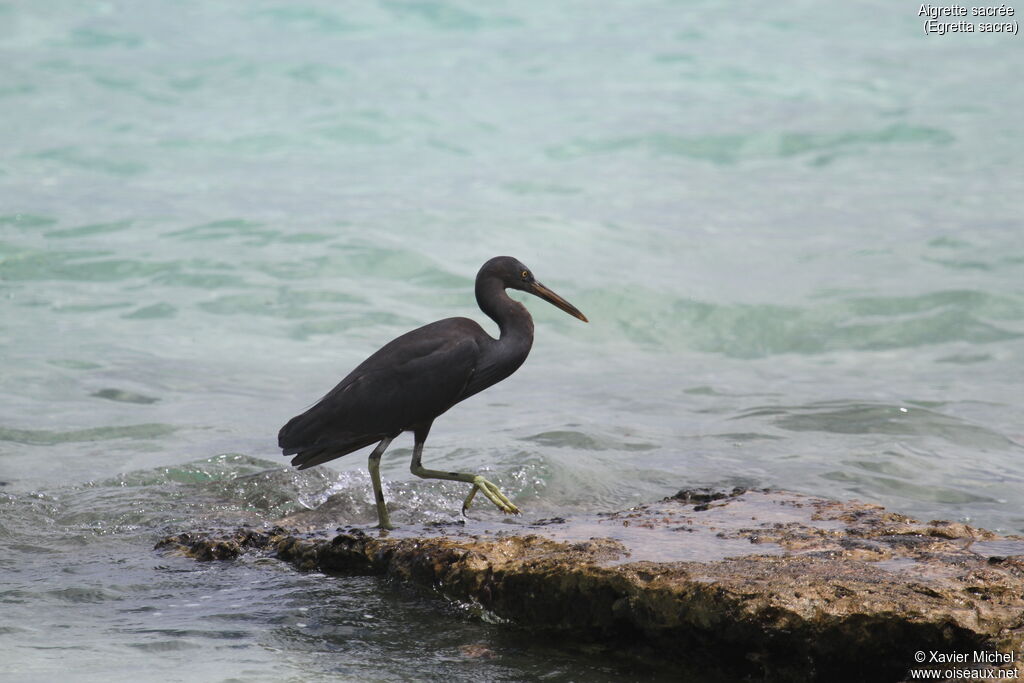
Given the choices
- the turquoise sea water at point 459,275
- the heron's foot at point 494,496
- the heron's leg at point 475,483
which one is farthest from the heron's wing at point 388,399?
the turquoise sea water at point 459,275

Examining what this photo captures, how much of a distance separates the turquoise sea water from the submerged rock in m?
0.15

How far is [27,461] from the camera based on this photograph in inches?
274

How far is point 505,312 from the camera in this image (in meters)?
5.73

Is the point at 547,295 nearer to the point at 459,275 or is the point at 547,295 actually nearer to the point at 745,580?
the point at 745,580

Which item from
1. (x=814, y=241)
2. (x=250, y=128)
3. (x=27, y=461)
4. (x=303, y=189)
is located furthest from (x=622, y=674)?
(x=250, y=128)

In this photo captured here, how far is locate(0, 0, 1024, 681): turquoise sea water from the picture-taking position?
5.11 m

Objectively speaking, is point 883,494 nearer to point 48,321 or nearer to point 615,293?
point 615,293

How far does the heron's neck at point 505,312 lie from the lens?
5.68 m

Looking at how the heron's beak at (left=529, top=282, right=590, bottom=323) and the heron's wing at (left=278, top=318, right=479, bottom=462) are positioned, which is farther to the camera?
the heron's beak at (left=529, top=282, right=590, bottom=323)

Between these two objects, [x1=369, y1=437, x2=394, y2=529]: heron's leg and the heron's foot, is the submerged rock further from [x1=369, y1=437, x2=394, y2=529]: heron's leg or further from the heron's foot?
the heron's foot

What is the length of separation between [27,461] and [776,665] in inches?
185

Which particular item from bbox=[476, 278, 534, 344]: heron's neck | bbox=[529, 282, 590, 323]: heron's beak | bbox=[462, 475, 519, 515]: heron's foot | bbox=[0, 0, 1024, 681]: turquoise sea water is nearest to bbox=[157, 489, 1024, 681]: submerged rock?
bbox=[0, 0, 1024, 681]: turquoise sea water

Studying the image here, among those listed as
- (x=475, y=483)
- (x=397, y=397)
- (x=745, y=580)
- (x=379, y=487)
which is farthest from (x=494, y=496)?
(x=745, y=580)

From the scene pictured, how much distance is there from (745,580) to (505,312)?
85.8 inches
